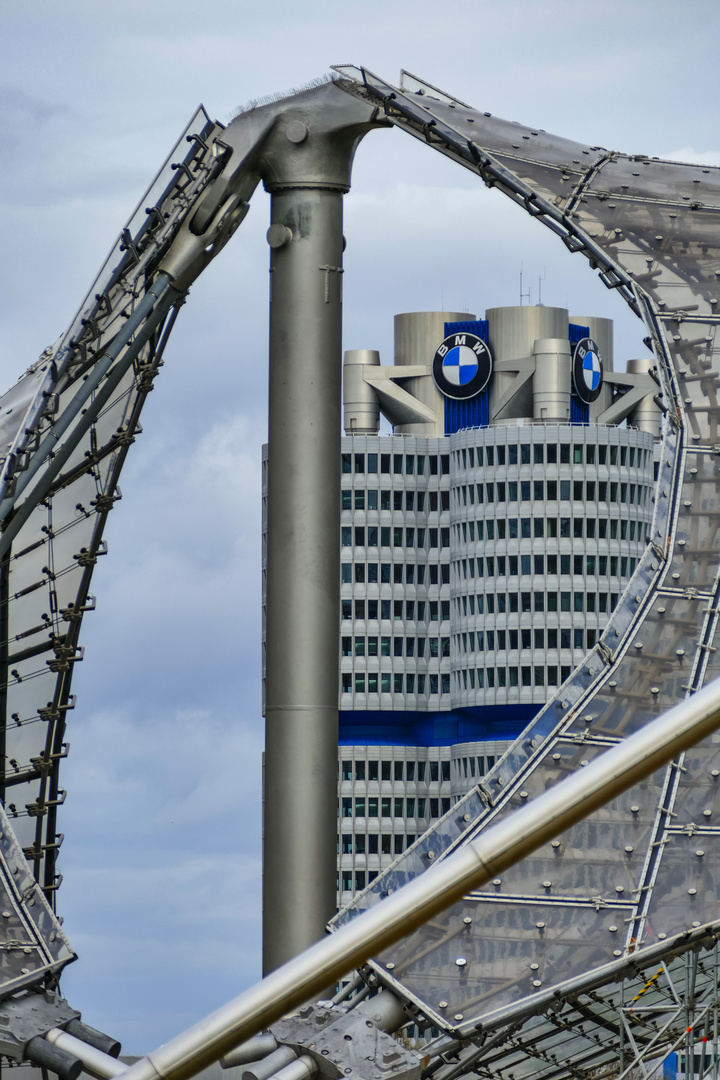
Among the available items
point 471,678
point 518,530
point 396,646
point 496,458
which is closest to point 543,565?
point 518,530

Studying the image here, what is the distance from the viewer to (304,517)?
76.0ft

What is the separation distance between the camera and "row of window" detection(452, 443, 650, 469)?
428ft

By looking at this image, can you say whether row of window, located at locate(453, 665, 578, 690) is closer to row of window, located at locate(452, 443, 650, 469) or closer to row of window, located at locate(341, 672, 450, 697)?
row of window, located at locate(341, 672, 450, 697)

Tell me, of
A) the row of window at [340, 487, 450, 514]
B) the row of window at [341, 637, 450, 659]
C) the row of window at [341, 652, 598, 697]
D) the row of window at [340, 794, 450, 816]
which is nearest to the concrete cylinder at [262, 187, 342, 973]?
the row of window at [341, 652, 598, 697]

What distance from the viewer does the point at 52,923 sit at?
19.7 m

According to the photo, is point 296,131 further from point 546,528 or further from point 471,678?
point 546,528

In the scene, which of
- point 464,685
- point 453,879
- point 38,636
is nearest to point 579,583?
point 464,685

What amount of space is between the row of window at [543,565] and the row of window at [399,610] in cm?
424

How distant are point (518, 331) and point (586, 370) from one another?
5754mm

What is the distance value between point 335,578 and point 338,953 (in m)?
15.4

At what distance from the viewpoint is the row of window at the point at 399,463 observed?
132m

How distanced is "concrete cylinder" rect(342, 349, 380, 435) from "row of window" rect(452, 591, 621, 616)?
14991mm

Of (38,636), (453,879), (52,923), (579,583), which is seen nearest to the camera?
(453,879)

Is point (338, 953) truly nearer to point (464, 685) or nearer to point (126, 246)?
point (126, 246)
